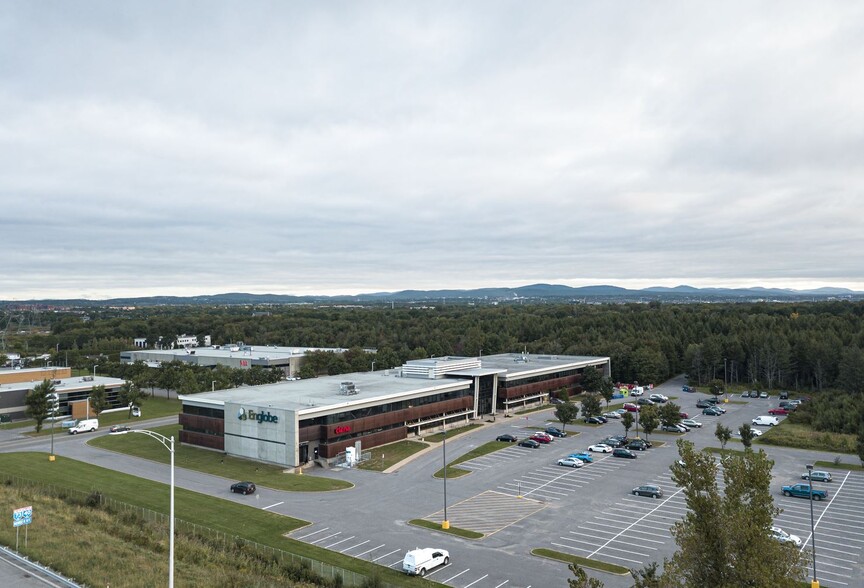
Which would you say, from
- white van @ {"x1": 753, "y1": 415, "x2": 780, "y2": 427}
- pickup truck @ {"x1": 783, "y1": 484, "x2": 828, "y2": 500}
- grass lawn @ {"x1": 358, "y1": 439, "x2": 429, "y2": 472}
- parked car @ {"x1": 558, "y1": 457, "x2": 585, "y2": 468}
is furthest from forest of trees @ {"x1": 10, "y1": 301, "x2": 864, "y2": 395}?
parked car @ {"x1": 558, "y1": 457, "x2": 585, "y2": 468}

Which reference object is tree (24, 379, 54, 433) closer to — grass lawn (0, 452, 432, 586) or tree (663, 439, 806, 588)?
grass lawn (0, 452, 432, 586)

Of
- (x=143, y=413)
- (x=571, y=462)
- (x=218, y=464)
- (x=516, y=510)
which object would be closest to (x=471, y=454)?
(x=571, y=462)

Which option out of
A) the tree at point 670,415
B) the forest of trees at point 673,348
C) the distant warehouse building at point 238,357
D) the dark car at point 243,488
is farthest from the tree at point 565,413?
the distant warehouse building at point 238,357

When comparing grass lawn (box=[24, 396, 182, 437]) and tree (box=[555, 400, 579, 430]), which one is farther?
grass lawn (box=[24, 396, 182, 437])

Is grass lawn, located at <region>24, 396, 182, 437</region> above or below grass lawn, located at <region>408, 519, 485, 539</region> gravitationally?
below

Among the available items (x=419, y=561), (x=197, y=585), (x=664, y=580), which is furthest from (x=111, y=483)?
(x=664, y=580)

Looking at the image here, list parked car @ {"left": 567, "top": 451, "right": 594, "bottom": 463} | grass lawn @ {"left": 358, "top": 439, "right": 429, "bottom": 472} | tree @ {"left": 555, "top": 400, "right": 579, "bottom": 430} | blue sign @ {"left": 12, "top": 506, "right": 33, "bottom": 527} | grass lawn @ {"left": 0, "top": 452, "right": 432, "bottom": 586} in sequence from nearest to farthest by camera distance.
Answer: blue sign @ {"left": 12, "top": 506, "right": 33, "bottom": 527} → grass lawn @ {"left": 0, "top": 452, "right": 432, "bottom": 586} → grass lawn @ {"left": 358, "top": 439, "right": 429, "bottom": 472} → parked car @ {"left": 567, "top": 451, "right": 594, "bottom": 463} → tree @ {"left": 555, "top": 400, "right": 579, "bottom": 430}

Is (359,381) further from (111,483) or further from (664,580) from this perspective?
(664,580)

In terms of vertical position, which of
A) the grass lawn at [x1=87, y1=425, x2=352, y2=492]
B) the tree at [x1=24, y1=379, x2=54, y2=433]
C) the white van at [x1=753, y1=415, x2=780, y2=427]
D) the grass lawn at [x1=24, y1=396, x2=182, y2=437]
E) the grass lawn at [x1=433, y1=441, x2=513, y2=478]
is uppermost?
the tree at [x1=24, y1=379, x2=54, y2=433]

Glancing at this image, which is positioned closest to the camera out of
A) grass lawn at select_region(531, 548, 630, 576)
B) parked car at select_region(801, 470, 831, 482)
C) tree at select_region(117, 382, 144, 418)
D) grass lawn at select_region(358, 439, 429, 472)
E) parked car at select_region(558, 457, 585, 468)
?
grass lawn at select_region(531, 548, 630, 576)
